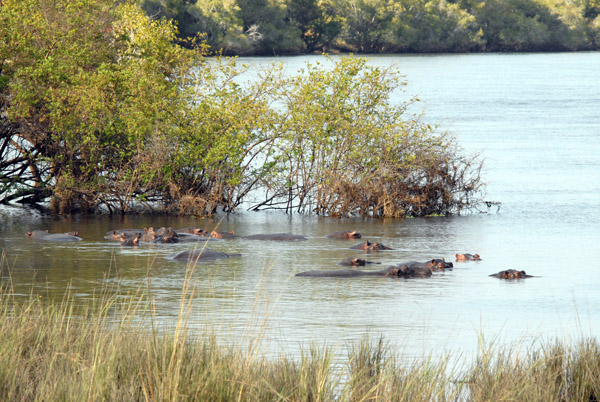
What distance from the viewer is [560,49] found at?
106 m

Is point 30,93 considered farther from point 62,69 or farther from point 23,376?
point 23,376

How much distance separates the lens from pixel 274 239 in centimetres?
1666

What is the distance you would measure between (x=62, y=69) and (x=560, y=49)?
309 feet

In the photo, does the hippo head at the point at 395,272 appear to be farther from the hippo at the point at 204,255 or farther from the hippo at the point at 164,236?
the hippo at the point at 164,236

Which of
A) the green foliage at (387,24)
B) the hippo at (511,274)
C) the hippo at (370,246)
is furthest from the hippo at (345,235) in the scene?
the green foliage at (387,24)

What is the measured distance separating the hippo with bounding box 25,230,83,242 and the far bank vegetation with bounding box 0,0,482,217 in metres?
2.44

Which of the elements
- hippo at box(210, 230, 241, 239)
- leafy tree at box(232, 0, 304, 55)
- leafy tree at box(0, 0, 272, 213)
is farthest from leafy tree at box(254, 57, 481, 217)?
leafy tree at box(232, 0, 304, 55)

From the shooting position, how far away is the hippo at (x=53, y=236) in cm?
1634

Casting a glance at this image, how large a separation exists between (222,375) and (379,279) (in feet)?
23.0

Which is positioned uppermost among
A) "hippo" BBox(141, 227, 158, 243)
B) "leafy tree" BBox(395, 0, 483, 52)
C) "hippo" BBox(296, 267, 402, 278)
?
"leafy tree" BBox(395, 0, 483, 52)

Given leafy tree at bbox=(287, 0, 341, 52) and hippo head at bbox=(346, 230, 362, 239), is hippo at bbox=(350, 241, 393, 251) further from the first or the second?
leafy tree at bbox=(287, 0, 341, 52)

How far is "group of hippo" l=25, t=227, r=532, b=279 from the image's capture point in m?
13.3

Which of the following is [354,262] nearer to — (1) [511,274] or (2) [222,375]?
(1) [511,274]

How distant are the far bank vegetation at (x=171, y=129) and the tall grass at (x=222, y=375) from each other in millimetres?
11636
